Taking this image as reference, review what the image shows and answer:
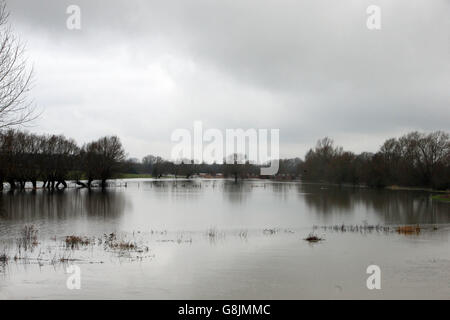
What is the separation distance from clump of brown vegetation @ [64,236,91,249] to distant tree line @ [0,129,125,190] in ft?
142

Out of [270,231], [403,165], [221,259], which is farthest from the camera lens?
[403,165]

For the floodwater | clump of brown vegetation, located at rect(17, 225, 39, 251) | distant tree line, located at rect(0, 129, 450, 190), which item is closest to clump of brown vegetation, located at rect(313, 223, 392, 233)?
the floodwater

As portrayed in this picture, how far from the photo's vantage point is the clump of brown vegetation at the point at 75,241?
18.5m

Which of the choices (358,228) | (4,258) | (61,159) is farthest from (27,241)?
(61,159)

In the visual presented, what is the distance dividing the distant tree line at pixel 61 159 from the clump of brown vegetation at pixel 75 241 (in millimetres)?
43165

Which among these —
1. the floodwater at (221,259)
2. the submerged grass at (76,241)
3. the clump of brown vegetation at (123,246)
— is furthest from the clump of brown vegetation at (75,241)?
the clump of brown vegetation at (123,246)

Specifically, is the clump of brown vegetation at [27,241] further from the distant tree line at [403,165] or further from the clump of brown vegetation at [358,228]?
the distant tree line at [403,165]

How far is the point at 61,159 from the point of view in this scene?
2931 inches

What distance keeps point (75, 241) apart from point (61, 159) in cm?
6015

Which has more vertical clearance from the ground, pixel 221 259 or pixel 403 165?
pixel 403 165

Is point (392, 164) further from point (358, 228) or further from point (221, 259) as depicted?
point (221, 259)

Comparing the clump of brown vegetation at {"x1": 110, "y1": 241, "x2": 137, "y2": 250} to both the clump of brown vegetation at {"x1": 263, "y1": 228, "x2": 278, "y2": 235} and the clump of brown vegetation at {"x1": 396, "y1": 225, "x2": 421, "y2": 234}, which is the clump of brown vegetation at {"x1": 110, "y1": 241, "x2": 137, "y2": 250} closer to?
the clump of brown vegetation at {"x1": 263, "y1": 228, "x2": 278, "y2": 235}

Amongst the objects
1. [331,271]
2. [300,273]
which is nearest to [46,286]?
[300,273]
